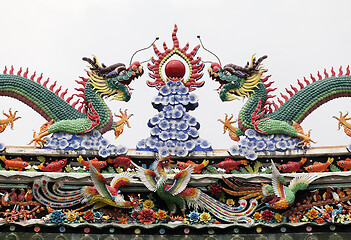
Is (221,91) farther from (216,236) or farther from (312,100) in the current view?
(216,236)

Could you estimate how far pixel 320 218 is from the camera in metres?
10.6

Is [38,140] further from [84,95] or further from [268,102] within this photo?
[268,102]

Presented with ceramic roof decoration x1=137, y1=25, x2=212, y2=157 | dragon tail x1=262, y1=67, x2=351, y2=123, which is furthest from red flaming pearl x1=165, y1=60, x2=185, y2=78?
dragon tail x1=262, y1=67, x2=351, y2=123

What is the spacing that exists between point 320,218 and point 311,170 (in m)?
0.87

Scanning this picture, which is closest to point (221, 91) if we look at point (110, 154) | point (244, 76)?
point (244, 76)

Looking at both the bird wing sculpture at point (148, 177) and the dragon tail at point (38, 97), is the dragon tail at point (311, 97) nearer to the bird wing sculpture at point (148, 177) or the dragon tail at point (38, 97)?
the bird wing sculpture at point (148, 177)

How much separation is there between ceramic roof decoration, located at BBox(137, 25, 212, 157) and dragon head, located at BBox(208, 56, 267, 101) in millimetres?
352

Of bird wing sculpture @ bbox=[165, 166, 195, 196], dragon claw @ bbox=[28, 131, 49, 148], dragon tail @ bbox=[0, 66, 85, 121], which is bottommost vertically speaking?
bird wing sculpture @ bbox=[165, 166, 195, 196]

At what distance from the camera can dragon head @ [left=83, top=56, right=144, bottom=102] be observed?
11.7m

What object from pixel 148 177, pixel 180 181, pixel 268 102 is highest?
pixel 268 102

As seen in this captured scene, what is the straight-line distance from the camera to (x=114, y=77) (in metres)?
11.8

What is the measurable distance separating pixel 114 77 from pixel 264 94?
9.46ft

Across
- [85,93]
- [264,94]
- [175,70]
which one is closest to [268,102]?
[264,94]

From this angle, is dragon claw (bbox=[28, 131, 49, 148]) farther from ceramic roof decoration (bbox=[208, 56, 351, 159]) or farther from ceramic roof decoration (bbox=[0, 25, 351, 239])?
ceramic roof decoration (bbox=[208, 56, 351, 159])
